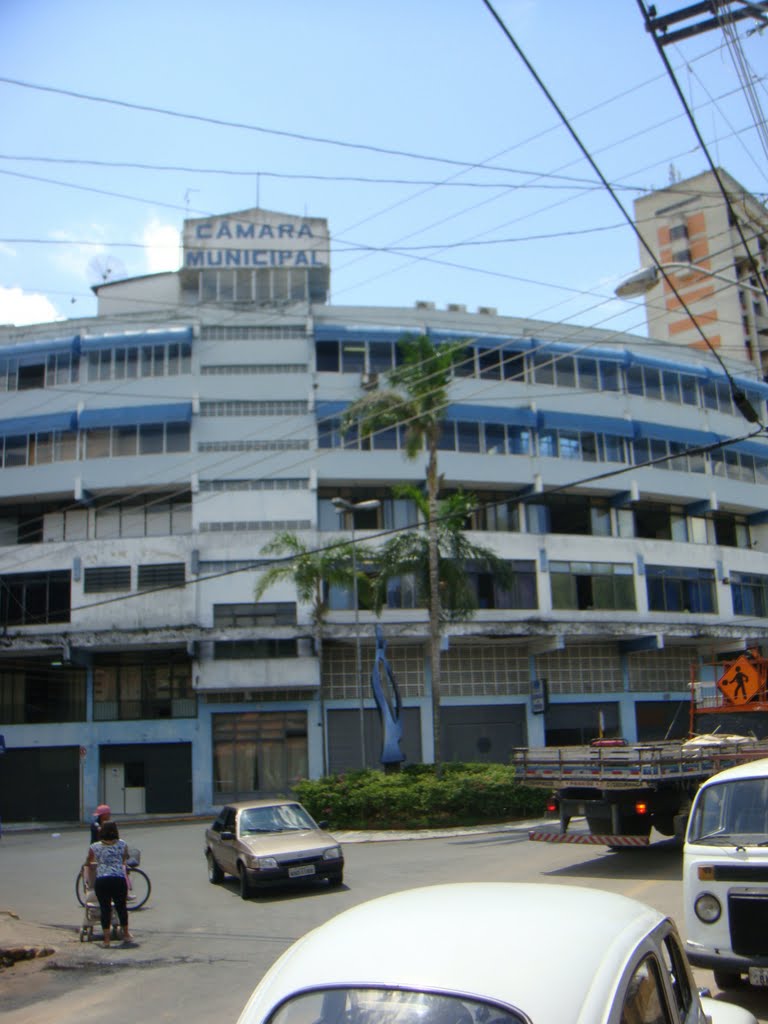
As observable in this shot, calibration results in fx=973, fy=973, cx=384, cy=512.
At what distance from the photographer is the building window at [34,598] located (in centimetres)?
3791

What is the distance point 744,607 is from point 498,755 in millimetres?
13957

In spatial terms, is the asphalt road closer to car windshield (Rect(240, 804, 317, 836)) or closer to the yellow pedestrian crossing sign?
car windshield (Rect(240, 804, 317, 836))

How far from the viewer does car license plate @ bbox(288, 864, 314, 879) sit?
48.5 feet

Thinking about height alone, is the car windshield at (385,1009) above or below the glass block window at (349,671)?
below

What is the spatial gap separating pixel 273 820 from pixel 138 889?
2478 millimetres

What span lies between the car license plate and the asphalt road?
0.37 metres

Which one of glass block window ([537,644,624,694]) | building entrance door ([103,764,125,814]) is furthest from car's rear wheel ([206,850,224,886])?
glass block window ([537,644,624,694])

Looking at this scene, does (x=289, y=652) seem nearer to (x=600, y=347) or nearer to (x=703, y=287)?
(x=600, y=347)

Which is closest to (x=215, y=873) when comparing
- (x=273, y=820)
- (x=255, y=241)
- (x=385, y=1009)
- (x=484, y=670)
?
(x=273, y=820)

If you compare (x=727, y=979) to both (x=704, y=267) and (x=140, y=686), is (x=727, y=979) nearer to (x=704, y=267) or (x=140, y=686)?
(x=140, y=686)

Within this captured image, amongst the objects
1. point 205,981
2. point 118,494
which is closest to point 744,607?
point 118,494

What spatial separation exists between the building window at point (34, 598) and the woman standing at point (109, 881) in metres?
27.3

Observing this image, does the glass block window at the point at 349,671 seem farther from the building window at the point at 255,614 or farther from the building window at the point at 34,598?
the building window at the point at 34,598

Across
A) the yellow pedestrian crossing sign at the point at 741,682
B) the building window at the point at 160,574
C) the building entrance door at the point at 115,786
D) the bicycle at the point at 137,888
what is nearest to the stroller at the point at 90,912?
the bicycle at the point at 137,888
